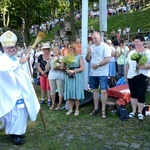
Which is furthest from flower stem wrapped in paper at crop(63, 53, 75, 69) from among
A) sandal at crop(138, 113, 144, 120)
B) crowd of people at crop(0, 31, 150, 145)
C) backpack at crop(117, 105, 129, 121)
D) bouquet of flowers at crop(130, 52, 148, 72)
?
sandal at crop(138, 113, 144, 120)

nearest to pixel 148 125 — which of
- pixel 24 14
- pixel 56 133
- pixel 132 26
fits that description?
pixel 56 133

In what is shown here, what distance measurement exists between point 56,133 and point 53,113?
142 centimetres

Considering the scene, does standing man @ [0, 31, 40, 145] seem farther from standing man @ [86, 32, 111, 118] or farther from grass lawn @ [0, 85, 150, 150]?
standing man @ [86, 32, 111, 118]

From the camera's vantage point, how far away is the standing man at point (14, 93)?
500cm

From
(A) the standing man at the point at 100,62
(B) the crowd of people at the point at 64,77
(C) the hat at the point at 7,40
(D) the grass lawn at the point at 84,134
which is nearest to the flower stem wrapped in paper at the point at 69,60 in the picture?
(B) the crowd of people at the point at 64,77

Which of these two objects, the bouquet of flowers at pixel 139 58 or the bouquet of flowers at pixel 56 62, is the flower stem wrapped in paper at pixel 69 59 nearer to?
the bouquet of flowers at pixel 56 62

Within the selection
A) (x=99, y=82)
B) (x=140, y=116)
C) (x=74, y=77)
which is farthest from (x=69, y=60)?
(x=140, y=116)

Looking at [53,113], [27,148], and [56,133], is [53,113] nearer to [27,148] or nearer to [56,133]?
[56,133]

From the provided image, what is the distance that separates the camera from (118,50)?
10594 millimetres

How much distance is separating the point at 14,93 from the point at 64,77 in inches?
90.8

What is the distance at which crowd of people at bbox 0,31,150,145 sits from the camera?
5.07 m

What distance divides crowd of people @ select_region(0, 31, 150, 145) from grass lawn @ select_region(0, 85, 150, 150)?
23 cm

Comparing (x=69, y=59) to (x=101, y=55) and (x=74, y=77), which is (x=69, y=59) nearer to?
(x=74, y=77)

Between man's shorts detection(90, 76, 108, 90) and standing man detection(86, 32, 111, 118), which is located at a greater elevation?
standing man detection(86, 32, 111, 118)
